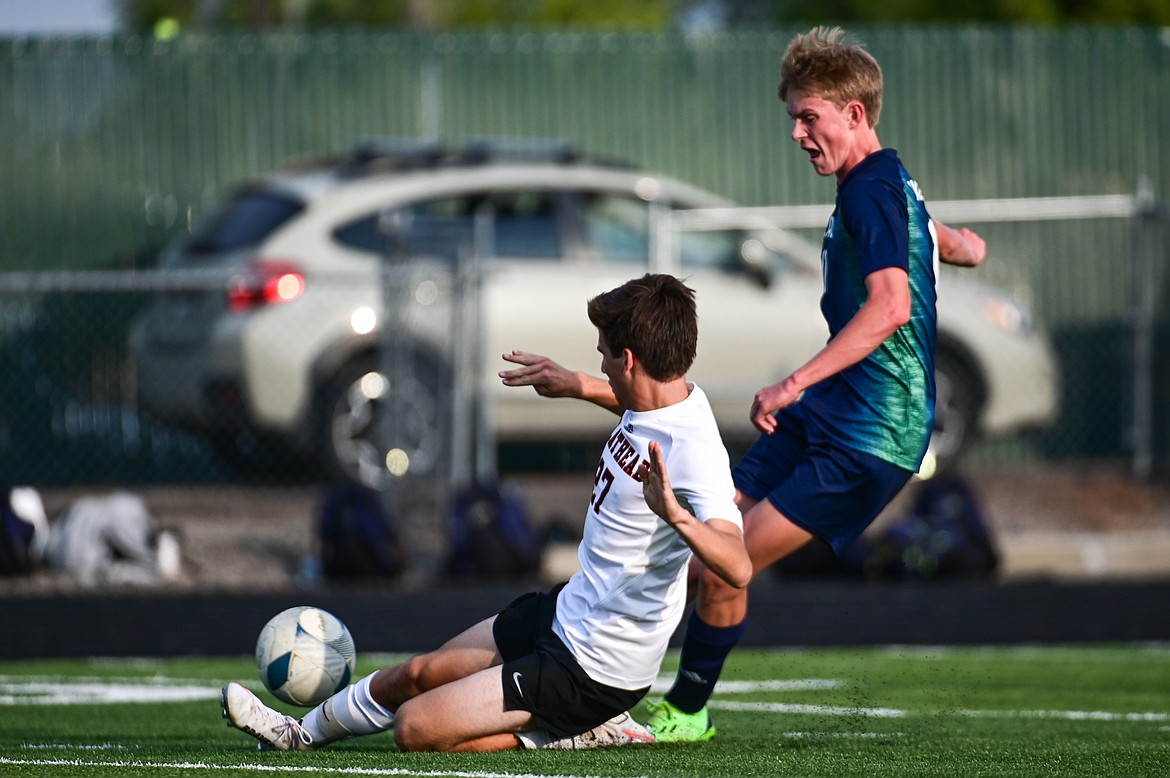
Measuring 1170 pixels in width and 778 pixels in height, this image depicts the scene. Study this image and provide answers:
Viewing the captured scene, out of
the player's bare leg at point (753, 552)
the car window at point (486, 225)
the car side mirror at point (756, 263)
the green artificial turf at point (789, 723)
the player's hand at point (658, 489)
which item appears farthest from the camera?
the car side mirror at point (756, 263)

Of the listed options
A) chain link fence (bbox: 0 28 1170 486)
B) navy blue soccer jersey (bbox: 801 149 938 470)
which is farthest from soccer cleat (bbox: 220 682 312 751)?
chain link fence (bbox: 0 28 1170 486)

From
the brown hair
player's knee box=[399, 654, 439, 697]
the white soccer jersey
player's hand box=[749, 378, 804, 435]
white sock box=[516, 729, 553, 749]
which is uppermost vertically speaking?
the brown hair

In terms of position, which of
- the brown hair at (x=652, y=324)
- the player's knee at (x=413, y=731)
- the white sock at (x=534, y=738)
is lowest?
the white sock at (x=534, y=738)

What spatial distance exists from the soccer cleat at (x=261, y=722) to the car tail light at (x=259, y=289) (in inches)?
276

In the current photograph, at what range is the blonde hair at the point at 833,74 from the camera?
5199 mm

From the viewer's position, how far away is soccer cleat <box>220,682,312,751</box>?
15.1ft

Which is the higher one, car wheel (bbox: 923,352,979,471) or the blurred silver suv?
the blurred silver suv

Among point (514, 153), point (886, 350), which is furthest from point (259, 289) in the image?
point (886, 350)

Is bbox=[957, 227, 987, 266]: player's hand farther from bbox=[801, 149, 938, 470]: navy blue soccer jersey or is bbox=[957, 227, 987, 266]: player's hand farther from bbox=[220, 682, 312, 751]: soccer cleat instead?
bbox=[220, 682, 312, 751]: soccer cleat

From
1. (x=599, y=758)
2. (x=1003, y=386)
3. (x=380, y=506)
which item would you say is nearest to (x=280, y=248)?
(x=380, y=506)

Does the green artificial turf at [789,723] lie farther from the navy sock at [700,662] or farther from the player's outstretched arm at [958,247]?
the player's outstretched arm at [958,247]

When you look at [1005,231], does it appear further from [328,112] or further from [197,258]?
[197,258]

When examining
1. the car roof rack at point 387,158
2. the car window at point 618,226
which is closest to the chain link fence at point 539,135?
the car roof rack at point 387,158

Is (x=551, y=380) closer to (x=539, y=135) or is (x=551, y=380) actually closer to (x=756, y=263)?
(x=756, y=263)
